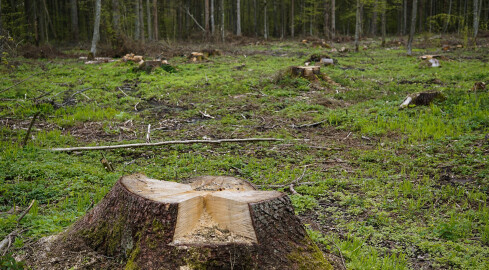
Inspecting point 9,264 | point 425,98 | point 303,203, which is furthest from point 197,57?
point 9,264

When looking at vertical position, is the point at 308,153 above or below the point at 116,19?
below

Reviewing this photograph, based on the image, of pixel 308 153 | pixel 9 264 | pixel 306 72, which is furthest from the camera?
pixel 306 72

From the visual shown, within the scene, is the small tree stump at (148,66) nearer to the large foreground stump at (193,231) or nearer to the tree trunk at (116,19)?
the tree trunk at (116,19)

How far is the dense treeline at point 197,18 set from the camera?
971 inches

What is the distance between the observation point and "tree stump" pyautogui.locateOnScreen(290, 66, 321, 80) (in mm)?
12164

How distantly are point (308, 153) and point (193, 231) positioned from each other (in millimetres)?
4391

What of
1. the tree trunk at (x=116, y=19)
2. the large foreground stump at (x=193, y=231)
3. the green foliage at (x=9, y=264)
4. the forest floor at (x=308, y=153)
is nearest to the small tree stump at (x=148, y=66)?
the forest floor at (x=308, y=153)

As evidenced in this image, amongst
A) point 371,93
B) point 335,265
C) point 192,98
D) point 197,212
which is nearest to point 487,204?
point 335,265

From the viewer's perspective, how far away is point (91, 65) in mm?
17281

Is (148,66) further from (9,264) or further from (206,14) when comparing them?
(9,264)

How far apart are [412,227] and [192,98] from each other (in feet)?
26.3

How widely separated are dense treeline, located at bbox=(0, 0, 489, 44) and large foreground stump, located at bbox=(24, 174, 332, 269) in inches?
777

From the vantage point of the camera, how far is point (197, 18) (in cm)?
4322

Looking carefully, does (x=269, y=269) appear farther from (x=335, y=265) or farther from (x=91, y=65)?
(x=91, y=65)
